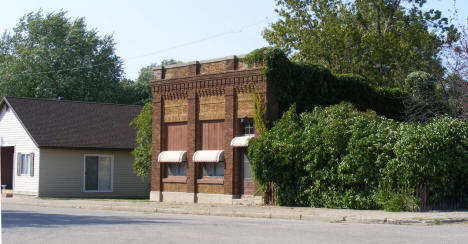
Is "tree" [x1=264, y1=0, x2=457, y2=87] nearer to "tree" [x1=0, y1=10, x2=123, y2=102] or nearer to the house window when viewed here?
the house window

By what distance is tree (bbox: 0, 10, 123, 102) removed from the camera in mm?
58219

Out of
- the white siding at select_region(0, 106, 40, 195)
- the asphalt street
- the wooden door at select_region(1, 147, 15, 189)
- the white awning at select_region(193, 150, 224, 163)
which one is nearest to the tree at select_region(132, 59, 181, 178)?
the white siding at select_region(0, 106, 40, 195)

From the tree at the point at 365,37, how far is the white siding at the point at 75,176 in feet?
42.0

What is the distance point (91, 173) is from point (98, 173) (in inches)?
16.4

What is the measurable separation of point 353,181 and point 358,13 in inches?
800

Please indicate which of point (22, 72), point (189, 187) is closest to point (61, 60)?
point (22, 72)

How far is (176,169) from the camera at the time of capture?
93.3 feet

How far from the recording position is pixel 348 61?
Result: 3869 cm

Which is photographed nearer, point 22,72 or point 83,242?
point 83,242

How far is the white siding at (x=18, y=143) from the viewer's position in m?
33.6

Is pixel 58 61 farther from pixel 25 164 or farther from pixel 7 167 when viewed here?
pixel 25 164

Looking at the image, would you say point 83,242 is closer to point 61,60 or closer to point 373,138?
point 373,138

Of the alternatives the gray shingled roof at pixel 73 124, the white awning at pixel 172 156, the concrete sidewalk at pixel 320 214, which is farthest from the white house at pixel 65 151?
the concrete sidewalk at pixel 320 214

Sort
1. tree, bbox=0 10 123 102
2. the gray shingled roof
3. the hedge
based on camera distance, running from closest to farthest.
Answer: the hedge → the gray shingled roof → tree, bbox=0 10 123 102
